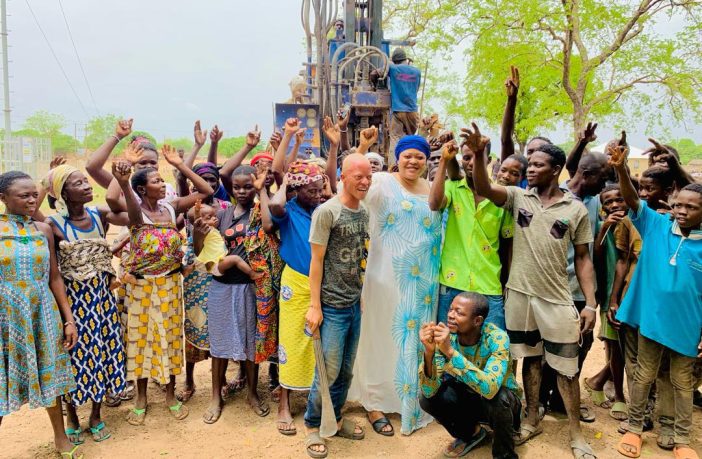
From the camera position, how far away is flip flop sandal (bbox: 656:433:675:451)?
3221 millimetres

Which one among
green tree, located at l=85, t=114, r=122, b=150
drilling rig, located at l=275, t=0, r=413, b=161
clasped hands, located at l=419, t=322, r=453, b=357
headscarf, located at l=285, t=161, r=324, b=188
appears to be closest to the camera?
clasped hands, located at l=419, t=322, r=453, b=357

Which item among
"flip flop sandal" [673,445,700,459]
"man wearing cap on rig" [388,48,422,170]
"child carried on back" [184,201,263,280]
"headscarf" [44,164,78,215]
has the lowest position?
"flip flop sandal" [673,445,700,459]

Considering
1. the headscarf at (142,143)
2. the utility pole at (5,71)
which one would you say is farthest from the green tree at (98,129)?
the headscarf at (142,143)

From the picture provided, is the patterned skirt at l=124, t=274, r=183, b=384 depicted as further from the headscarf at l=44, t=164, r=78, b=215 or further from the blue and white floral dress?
the blue and white floral dress

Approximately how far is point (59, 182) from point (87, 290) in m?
0.71

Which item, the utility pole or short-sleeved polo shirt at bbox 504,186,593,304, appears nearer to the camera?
short-sleeved polo shirt at bbox 504,186,593,304

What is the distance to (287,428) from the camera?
3414 mm

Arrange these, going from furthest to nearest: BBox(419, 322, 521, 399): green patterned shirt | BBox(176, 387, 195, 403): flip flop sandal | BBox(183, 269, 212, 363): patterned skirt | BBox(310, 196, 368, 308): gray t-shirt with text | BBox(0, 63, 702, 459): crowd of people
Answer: BBox(176, 387, 195, 403): flip flop sandal < BBox(183, 269, 212, 363): patterned skirt < BBox(310, 196, 368, 308): gray t-shirt with text < BBox(0, 63, 702, 459): crowd of people < BBox(419, 322, 521, 399): green patterned shirt

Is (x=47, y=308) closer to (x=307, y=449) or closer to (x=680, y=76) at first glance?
(x=307, y=449)

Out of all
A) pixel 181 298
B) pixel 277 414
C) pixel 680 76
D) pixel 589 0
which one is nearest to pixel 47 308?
pixel 181 298

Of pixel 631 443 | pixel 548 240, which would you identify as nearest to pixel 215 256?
pixel 548 240

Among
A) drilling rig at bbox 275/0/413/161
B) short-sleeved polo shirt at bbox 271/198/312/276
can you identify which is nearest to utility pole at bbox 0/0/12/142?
drilling rig at bbox 275/0/413/161

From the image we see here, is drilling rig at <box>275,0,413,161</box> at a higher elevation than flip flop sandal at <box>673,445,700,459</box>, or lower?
higher

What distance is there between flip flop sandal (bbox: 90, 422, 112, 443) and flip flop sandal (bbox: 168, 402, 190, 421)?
44cm
